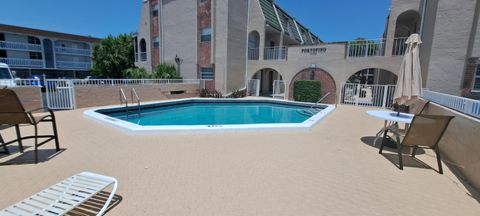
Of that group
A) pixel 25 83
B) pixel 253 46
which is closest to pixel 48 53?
pixel 25 83

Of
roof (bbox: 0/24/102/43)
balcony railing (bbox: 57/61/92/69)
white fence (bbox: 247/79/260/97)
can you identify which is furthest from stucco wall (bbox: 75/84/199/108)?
balcony railing (bbox: 57/61/92/69)

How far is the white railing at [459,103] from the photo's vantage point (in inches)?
165

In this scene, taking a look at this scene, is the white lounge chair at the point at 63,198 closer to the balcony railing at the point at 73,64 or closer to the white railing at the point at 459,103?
the white railing at the point at 459,103

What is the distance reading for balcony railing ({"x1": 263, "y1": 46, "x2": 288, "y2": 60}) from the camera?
54.8 feet

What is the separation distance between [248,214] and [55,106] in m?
11.7

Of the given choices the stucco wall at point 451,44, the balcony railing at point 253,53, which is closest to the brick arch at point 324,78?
the balcony railing at point 253,53

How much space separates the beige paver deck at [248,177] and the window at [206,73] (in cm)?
1260

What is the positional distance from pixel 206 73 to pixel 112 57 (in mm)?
12156

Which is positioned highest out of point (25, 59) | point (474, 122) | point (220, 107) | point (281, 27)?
point (281, 27)

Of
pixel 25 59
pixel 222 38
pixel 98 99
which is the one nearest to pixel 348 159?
pixel 98 99

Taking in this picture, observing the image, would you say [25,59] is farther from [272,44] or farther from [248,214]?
[248,214]

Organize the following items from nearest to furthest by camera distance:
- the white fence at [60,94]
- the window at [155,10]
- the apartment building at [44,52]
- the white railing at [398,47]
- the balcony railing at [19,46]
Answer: the white fence at [60,94], the white railing at [398,47], the window at [155,10], the balcony railing at [19,46], the apartment building at [44,52]

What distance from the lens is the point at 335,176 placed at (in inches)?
145

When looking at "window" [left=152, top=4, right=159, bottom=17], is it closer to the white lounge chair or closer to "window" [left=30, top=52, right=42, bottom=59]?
the white lounge chair
